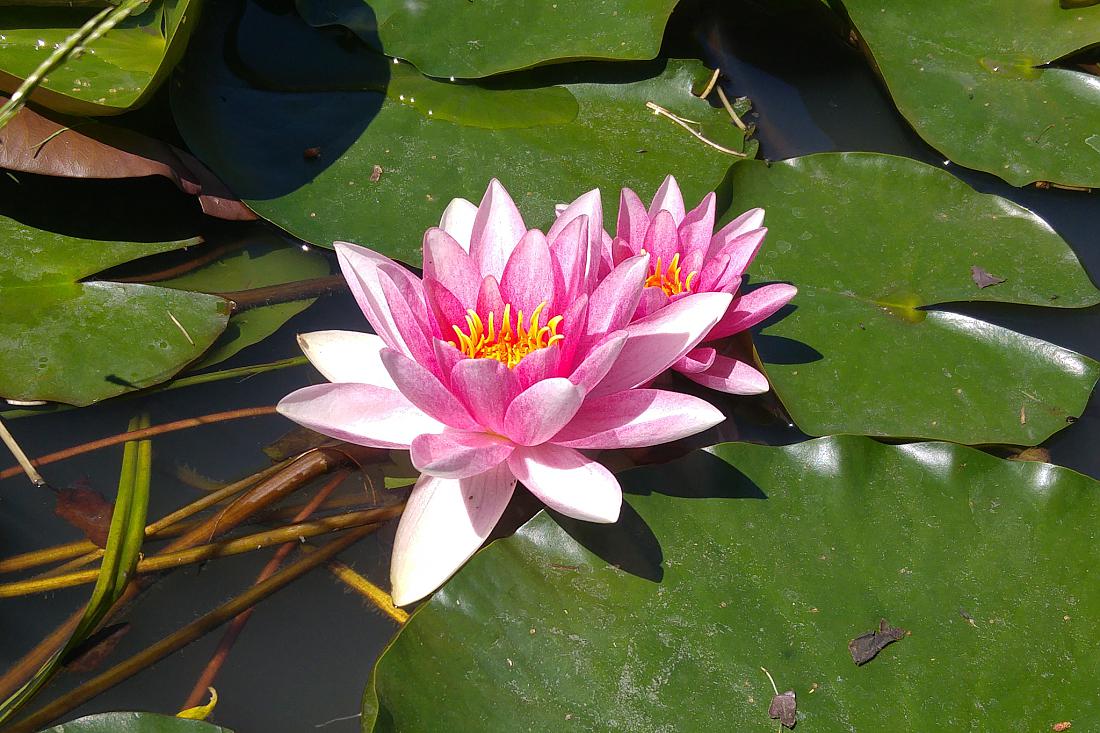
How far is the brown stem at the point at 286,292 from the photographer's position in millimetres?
2344

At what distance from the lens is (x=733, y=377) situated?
6.20 ft

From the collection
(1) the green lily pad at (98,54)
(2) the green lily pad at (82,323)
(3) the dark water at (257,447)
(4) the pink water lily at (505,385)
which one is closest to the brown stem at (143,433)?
(3) the dark water at (257,447)

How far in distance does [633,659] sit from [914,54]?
2.49m

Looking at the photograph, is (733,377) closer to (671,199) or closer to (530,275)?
(671,199)

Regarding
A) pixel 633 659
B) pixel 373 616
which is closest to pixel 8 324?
pixel 373 616

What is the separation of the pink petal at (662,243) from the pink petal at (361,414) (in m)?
0.67

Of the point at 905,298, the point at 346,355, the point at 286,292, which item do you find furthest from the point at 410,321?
the point at 905,298

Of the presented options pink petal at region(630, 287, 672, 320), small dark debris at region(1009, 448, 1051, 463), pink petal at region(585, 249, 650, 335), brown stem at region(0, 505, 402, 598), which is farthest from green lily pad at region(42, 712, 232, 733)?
small dark debris at region(1009, 448, 1051, 463)

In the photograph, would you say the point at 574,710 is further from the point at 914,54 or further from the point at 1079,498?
the point at 914,54

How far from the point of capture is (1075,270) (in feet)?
7.57

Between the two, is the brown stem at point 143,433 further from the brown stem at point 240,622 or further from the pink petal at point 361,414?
the pink petal at point 361,414

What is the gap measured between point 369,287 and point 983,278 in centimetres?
179

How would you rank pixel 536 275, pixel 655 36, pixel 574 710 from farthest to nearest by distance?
pixel 655 36, pixel 536 275, pixel 574 710

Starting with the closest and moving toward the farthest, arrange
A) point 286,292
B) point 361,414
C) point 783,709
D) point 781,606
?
point 783,709, point 781,606, point 361,414, point 286,292
